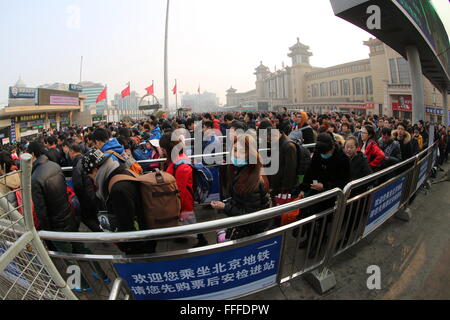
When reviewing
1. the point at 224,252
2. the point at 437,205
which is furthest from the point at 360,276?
the point at 437,205

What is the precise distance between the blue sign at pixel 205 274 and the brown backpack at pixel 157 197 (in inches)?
21.4

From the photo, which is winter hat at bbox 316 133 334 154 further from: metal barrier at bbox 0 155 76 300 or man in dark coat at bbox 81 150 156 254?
metal barrier at bbox 0 155 76 300

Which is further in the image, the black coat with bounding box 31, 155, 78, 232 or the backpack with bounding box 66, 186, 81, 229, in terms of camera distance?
the backpack with bounding box 66, 186, 81, 229

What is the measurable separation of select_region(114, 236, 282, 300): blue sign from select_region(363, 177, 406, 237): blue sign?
1434mm

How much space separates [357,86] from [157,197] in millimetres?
76833

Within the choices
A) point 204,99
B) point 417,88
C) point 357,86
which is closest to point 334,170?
point 417,88

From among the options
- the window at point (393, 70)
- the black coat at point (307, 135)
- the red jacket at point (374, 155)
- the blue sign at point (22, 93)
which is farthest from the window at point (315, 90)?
the red jacket at point (374, 155)

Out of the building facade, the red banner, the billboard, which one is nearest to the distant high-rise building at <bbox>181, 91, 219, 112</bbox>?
the building facade

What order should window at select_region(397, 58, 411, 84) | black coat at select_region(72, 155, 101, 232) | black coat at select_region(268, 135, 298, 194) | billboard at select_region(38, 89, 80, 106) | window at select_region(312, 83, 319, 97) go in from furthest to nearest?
1. window at select_region(312, 83, 319, 97)
2. window at select_region(397, 58, 411, 84)
3. billboard at select_region(38, 89, 80, 106)
4. black coat at select_region(268, 135, 298, 194)
5. black coat at select_region(72, 155, 101, 232)

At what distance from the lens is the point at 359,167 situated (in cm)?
316

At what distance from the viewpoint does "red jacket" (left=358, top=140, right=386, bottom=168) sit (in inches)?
151

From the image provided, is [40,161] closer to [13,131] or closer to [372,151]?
[372,151]
